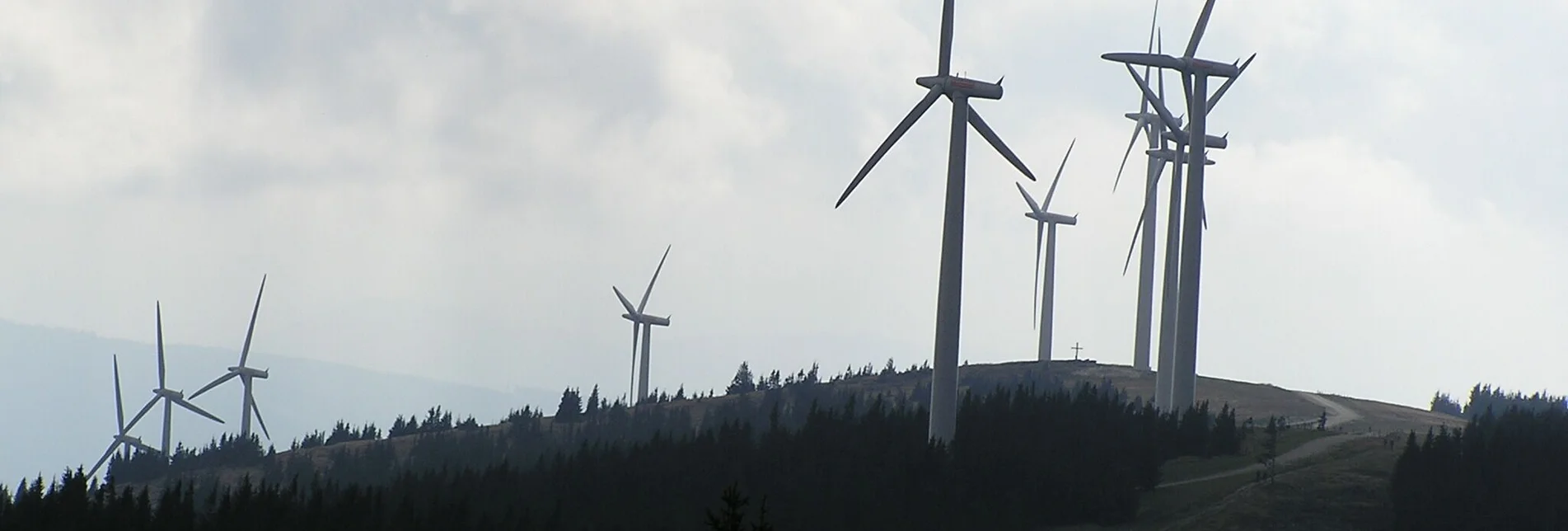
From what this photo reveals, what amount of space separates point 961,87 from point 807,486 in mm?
23749

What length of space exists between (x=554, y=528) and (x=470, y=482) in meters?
34.7

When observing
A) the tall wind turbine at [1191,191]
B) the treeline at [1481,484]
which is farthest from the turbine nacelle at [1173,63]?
the treeline at [1481,484]

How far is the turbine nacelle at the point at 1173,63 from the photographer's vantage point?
5148 inches

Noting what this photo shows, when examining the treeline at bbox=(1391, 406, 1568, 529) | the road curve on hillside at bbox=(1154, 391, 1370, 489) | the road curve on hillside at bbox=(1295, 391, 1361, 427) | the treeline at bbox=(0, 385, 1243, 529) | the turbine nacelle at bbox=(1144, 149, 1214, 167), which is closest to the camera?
the treeline at bbox=(1391, 406, 1568, 529)

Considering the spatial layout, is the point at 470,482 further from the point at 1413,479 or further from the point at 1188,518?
the point at 1413,479

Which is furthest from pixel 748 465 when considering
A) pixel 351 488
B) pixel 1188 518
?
pixel 1188 518

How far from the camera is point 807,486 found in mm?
121875

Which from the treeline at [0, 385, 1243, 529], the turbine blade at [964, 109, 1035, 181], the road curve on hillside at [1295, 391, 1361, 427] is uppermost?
the turbine blade at [964, 109, 1035, 181]

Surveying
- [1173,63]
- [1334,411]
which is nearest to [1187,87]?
[1173,63]

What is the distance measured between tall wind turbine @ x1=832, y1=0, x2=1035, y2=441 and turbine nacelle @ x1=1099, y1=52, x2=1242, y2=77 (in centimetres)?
1617

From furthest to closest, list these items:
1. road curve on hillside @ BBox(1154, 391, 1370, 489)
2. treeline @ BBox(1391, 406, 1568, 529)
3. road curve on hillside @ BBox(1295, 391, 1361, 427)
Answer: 1. road curve on hillside @ BBox(1295, 391, 1361, 427)
2. road curve on hillside @ BBox(1154, 391, 1370, 489)
3. treeline @ BBox(1391, 406, 1568, 529)

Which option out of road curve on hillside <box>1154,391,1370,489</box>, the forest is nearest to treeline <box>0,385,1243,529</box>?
the forest

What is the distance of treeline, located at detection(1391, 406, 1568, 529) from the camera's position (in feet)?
333

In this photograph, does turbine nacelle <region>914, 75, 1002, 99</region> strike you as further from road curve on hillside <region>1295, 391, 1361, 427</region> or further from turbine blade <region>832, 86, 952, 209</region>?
road curve on hillside <region>1295, 391, 1361, 427</region>
